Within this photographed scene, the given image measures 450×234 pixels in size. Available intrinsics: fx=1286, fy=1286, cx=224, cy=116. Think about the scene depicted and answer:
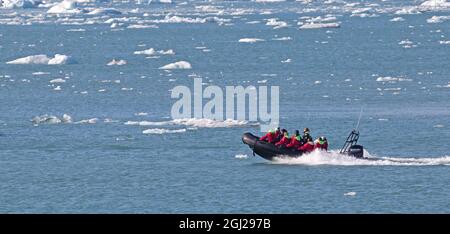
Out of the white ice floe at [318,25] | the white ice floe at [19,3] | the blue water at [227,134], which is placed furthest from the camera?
the white ice floe at [19,3]

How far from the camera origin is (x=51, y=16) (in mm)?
148875

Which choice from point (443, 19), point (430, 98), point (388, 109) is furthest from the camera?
point (443, 19)

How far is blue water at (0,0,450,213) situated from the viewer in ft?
106

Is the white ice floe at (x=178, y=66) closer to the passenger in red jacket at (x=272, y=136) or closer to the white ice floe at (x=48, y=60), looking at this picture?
the white ice floe at (x=48, y=60)

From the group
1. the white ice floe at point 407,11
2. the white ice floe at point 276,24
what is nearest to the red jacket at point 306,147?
the white ice floe at point 276,24

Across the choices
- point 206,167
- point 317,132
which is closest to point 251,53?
point 317,132

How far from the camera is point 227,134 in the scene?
44.0m

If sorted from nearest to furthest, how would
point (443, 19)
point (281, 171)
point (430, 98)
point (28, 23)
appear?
1. point (281, 171)
2. point (430, 98)
3. point (443, 19)
4. point (28, 23)

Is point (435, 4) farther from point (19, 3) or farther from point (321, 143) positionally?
point (321, 143)

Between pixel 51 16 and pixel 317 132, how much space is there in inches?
4229

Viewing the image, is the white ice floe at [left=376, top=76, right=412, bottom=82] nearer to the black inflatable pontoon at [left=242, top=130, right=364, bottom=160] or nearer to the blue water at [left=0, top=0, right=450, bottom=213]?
the blue water at [left=0, top=0, right=450, bottom=213]

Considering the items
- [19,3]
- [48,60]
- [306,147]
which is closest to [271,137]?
[306,147]

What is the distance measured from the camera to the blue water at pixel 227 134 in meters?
32.3
